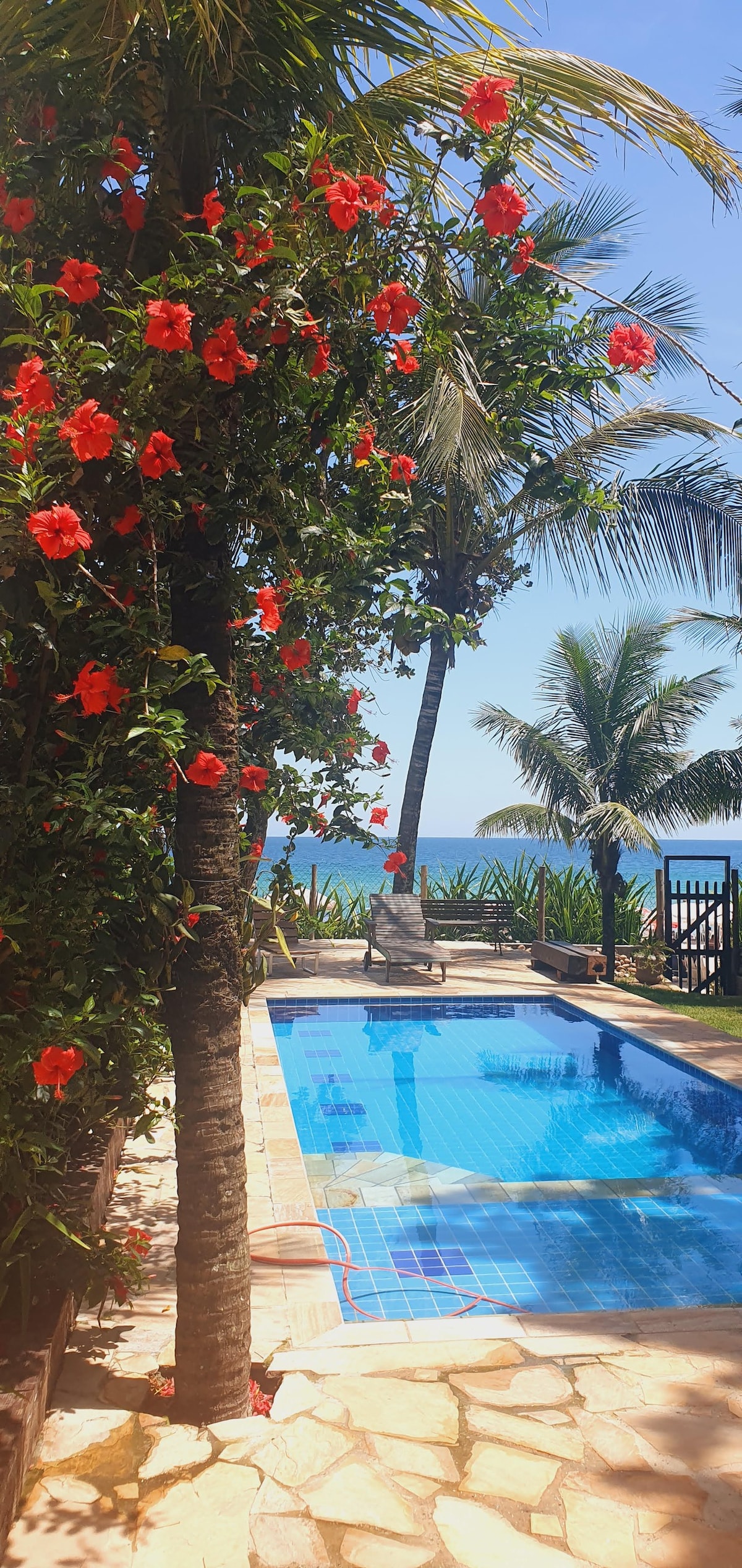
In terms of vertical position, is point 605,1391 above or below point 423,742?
below

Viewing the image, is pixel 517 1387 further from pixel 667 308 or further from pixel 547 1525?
pixel 667 308

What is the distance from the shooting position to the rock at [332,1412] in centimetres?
303

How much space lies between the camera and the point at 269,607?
3.36 metres

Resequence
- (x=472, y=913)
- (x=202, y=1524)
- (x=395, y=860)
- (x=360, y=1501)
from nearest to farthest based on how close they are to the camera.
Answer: (x=202, y=1524)
(x=360, y=1501)
(x=395, y=860)
(x=472, y=913)

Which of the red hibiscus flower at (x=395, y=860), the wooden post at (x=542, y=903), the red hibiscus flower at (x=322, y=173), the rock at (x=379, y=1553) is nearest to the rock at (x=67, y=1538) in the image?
the rock at (x=379, y=1553)

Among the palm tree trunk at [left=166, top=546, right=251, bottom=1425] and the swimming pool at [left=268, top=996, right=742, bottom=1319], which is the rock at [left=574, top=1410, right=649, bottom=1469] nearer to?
the palm tree trunk at [left=166, top=546, right=251, bottom=1425]

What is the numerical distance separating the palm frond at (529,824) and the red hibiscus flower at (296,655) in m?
9.37

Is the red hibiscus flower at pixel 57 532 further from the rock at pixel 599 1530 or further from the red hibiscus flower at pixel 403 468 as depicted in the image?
the rock at pixel 599 1530

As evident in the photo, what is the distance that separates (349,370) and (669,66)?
2.37 metres

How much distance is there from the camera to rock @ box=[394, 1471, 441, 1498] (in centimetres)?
274

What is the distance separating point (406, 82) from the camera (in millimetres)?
3424

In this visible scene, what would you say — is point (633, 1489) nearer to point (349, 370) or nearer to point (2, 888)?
point (2, 888)

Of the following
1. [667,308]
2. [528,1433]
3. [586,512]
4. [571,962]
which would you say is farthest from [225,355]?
[667,308]

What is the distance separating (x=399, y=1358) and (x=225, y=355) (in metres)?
3.13
